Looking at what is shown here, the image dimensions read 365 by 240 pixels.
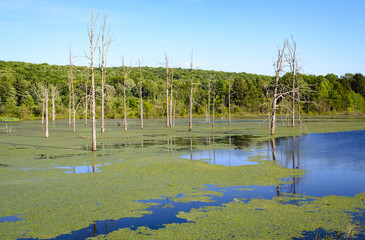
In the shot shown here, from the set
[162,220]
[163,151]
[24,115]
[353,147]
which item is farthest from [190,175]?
[24,115]

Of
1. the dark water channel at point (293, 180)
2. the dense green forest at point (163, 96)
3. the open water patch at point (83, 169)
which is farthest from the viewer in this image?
the dense green forest at point (163, 96)

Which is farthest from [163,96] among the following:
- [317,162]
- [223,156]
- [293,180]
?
[293,180]

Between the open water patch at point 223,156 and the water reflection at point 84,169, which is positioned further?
the open water patch at point 223,156

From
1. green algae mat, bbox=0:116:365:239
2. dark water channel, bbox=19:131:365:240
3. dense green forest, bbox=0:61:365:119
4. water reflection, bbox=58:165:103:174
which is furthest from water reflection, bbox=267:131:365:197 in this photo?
dense green forest, bbox=0:61:365:119

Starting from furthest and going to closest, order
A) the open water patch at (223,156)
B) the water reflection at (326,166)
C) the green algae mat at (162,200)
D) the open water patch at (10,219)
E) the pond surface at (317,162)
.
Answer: the open water patch at (223,156), the pond surface at (317,162), the water reflection at (326,166), the open water patch at (10,219), the green algae mat at (162,200)

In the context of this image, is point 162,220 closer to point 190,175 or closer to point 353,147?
point 190,175

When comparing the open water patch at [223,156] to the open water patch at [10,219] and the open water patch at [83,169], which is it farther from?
the open water patch at [10,219]

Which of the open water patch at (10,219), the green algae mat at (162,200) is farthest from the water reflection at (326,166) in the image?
the open water patch at (10,219)

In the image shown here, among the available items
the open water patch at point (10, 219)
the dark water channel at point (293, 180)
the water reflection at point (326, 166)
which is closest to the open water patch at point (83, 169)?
the dark water channel at point (293, 180)

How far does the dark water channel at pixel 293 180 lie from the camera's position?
374 inches

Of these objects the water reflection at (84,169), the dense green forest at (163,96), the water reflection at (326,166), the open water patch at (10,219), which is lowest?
the water reflection at (326,166)

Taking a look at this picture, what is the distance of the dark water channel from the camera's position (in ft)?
31.1

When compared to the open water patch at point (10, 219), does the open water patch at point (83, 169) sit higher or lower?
higher

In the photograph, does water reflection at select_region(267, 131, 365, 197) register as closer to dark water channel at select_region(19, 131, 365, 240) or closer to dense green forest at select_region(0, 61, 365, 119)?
dark water channel at select_region(19, 131, 365, 240)
